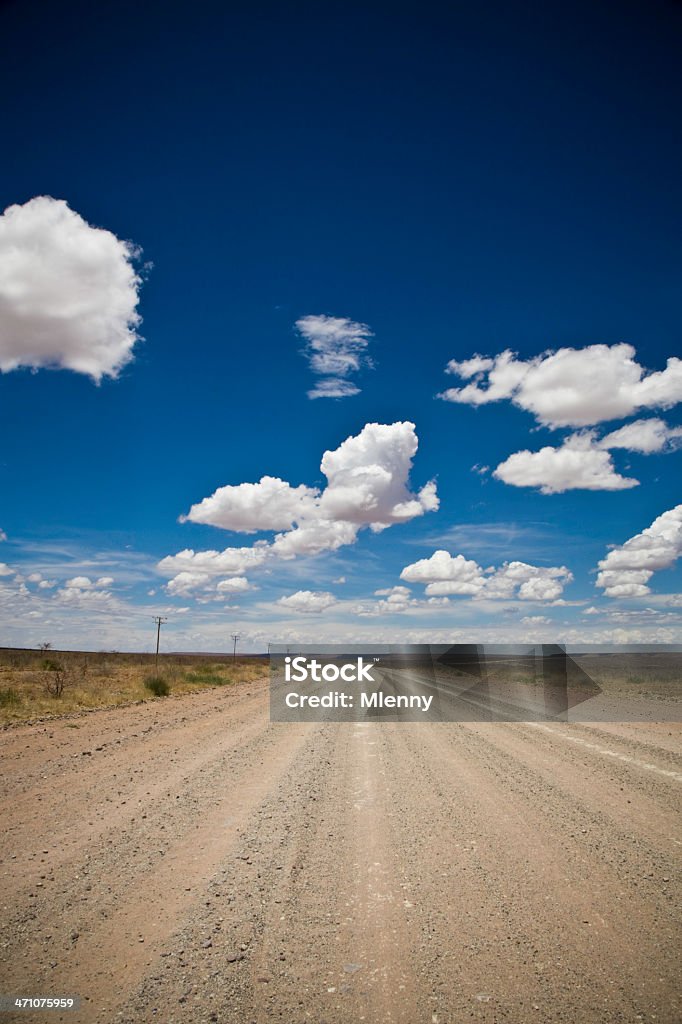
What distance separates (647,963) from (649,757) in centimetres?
724

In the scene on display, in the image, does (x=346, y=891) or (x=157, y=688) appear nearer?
(x=346, y=891)

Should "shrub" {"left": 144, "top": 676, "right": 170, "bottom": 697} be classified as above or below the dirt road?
below

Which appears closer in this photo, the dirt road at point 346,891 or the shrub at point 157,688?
the dirt road at point 346,891

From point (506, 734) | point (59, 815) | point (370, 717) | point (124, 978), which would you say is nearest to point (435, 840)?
point (124, 978)

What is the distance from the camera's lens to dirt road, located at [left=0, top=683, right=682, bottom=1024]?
3303 millimetres

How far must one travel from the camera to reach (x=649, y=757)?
9742 mm

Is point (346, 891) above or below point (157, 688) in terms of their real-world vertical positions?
above

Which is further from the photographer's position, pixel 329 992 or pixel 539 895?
pixel 539 895

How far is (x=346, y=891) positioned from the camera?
4594mm

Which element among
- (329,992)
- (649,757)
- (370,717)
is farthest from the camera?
(370,717)

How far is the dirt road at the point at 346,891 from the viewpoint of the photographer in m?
3.30

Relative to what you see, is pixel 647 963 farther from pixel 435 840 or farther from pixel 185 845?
pixel 185 845

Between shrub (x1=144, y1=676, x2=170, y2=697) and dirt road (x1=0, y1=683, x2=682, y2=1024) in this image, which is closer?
dirt road (x1=0, y1=683, x2=682, y2=1024)

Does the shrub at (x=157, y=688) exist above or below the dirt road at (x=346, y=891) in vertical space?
below
